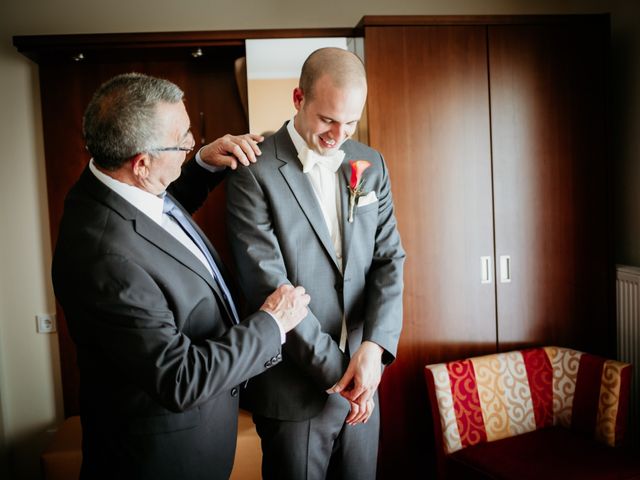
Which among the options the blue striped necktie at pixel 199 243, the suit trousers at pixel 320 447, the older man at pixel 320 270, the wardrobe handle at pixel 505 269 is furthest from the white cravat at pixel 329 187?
the wardrobe handle at pixel 505 269

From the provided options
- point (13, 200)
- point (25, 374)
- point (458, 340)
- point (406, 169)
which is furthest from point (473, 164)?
point (25, 374)

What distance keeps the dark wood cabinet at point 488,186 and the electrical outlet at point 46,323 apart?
5.99 ft

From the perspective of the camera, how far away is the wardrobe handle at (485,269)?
2572 millimetres

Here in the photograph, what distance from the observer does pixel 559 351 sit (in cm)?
254

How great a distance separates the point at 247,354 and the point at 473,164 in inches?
66.0

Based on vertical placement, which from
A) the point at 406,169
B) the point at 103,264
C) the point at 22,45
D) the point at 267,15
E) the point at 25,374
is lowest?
the point at 25,374

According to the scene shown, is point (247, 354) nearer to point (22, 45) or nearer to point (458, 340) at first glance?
point (458, 340)

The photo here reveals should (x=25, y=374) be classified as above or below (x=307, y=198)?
below

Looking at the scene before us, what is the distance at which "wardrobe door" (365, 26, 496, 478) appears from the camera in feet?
7.97

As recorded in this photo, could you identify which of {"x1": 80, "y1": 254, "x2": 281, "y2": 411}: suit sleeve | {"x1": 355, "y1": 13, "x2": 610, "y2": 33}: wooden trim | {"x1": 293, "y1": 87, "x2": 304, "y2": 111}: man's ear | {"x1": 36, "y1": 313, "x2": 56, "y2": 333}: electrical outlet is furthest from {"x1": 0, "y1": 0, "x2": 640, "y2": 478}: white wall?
{"x1": 80, "y1": 254, "x2": 281, "y2": 411}: suit sleeve

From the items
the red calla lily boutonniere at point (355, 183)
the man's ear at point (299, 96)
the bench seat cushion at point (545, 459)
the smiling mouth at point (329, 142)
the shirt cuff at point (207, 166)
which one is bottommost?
the bench seat cushion at point (545, 459)

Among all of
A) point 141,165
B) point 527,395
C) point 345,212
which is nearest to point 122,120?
point 141,165

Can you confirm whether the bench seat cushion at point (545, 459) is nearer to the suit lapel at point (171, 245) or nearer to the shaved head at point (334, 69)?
the suit lapel at point (171, 245)

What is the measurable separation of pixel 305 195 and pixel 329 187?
108 mm
